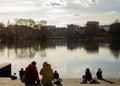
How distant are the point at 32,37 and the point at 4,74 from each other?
137m

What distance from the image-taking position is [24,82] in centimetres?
1750

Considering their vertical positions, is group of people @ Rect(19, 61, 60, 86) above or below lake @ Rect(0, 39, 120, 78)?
above

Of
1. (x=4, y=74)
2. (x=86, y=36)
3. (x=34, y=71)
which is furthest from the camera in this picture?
(x=86, y=36)

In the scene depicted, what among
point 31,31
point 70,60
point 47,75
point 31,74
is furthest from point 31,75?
point 31,31

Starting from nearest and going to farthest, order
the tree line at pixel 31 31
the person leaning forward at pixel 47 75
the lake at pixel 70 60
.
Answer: the person leaning forward at pixel 47 75
the lake at pixel 70 60
the tree line at pixel 31 31

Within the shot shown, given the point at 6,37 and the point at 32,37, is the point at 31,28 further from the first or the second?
the point at 6,37

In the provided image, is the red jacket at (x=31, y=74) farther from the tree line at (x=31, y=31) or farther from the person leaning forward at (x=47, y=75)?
the tree line at (x=31, y=31)

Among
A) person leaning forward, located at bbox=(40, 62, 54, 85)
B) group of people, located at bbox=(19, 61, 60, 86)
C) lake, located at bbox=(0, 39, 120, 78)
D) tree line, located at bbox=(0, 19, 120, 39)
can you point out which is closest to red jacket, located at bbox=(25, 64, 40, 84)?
group of people, located at bbox=(19, 61, 60, 86)

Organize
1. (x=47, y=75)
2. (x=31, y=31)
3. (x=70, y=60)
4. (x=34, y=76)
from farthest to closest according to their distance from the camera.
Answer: (x=31, y=31) → (x=70, y=60) → (x=47, y=75) → (x=34, y=76)

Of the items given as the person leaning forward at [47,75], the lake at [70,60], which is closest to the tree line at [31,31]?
the lake at [70,60]

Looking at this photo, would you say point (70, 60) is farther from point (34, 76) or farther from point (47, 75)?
point (34, 76)

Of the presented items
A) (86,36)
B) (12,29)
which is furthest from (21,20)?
(86,36)

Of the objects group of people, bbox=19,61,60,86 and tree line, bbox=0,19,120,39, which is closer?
group of people, bbox=19,61,60,86

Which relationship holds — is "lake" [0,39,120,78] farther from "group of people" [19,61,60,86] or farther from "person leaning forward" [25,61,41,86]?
"person leaning forward" [25,61,41,86]
